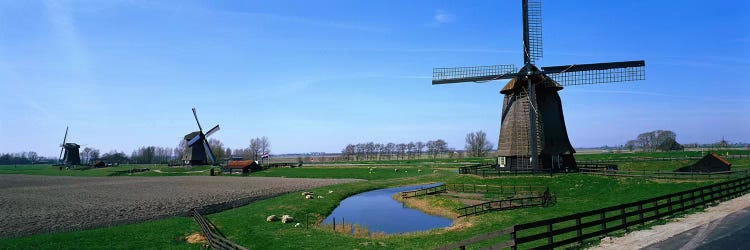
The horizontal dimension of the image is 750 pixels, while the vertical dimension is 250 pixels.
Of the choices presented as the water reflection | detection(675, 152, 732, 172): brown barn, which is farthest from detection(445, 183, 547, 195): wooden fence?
detection(675, 152, 732, 172): brown barn

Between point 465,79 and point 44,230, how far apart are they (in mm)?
38890

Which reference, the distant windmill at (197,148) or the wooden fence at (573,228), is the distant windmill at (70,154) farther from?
the wooden fence at (573,228)

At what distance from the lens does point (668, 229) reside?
16234 mm

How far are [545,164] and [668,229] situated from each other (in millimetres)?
28137

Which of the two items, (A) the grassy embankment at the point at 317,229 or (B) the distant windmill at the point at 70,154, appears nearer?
(A) the grassy embankment at the point at 317,229

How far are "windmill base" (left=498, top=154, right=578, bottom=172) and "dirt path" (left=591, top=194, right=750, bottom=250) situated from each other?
21023mm

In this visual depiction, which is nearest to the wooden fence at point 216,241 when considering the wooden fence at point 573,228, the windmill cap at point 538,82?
the wooden fence at point 573,228

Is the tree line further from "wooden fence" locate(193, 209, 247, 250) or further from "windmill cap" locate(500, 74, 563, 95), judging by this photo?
"wooden fence" locate(193, 209, 247, 250)

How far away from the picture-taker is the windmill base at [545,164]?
142ft

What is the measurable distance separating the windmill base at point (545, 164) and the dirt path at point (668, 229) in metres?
21.0

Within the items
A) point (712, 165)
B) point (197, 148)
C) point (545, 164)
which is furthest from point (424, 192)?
point (197, 148)

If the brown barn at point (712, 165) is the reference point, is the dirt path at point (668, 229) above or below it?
below

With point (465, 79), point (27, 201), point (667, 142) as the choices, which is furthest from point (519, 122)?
point (667, 142)

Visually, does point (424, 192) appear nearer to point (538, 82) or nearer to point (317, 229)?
point (538, 82)
